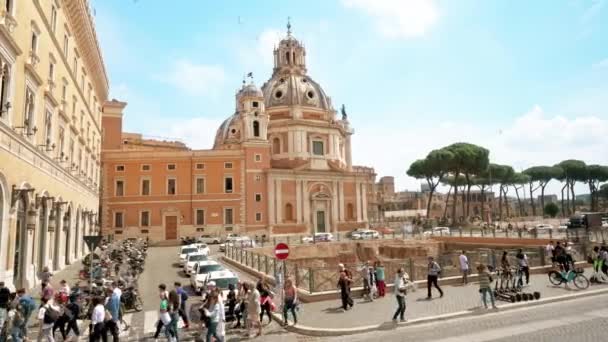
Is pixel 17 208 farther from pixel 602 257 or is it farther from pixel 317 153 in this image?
pixel 317 153

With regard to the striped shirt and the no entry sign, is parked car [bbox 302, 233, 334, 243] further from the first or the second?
the striped shirt

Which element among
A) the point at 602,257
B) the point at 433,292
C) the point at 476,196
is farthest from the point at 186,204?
the point at 476,196

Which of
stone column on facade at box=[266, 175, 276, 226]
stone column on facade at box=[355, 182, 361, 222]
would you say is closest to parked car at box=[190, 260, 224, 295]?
stone column on facade at box=[266, 175, 276, 226]

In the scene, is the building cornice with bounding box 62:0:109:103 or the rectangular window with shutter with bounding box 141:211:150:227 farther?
the rectangular window with shutter with bounding box 141:211:150:227

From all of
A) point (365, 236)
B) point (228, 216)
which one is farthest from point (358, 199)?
point (228, 216)

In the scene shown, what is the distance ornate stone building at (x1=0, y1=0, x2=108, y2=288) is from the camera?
43.4 ft

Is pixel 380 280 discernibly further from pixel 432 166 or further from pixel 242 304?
pixel 432 166

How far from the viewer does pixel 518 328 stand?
34.2ft

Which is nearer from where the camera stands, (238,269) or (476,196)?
(238,269)

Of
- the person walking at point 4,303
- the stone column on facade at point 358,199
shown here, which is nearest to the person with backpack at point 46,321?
the person walking at point 4,303

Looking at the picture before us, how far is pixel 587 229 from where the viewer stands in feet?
101

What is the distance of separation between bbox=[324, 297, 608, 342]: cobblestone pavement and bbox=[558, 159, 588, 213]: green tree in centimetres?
7335

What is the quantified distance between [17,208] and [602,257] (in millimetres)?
21471

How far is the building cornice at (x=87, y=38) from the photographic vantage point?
74.0 feet
